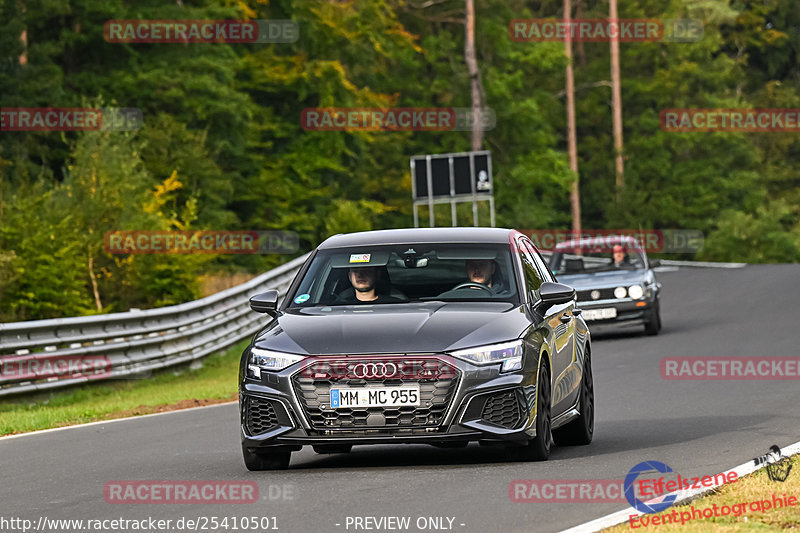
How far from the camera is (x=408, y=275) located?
436 inches

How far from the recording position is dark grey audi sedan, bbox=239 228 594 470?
980cm

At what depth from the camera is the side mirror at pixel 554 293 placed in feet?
35.4

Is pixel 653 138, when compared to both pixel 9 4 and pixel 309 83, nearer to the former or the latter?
pixel 309 83

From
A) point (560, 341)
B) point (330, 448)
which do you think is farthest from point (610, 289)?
point (330, 448)

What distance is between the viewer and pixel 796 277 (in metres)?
41.8

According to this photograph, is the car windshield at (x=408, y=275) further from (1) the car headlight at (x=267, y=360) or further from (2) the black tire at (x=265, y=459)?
(2) the black tire at (x=265, y=459)

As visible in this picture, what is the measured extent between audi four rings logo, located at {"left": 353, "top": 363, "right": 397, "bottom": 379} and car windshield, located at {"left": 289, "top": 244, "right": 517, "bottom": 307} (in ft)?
3.66

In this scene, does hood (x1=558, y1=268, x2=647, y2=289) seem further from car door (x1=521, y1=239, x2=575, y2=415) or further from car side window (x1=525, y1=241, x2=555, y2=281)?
car door (x1=521, y1=239, x2=575, y2=415)

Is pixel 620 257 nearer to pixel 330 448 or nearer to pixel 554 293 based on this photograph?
pixel 554 293

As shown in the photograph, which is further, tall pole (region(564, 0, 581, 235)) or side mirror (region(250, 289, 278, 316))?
tall pole (region(564, 0, 581, 235))

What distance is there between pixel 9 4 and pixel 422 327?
3341 centimetres

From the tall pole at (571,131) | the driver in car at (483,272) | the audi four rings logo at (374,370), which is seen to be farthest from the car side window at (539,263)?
the tall pole at (571,131)

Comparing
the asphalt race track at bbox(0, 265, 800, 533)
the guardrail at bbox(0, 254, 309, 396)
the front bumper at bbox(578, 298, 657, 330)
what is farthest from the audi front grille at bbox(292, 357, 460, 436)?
the front bumper at bbox(578, 298, 657, 330)

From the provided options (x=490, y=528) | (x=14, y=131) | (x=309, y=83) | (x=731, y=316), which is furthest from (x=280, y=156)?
(x=490, y=528)
